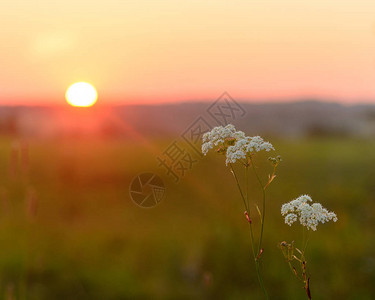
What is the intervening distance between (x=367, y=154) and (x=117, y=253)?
22.6m

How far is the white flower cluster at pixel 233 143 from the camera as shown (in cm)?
266

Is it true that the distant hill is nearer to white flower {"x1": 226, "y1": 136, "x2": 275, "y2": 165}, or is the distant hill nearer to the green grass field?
the green grass field

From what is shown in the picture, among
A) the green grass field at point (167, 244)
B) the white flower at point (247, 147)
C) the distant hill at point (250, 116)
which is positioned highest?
the distant hill at point (250, 116)

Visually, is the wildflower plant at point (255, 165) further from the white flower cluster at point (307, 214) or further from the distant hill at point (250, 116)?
the distant hill at point (250, 116)

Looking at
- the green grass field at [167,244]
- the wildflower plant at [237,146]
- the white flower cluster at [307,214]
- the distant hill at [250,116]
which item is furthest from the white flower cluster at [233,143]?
the distant hill at [250,116]

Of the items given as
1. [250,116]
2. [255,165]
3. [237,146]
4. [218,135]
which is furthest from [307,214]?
[250,116]

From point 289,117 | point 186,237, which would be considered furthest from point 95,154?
point 289,117

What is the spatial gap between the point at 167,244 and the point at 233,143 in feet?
22.9

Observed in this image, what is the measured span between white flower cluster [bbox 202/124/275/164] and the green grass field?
3.38 ft

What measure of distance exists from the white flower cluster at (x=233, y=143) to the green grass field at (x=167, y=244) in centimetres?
103

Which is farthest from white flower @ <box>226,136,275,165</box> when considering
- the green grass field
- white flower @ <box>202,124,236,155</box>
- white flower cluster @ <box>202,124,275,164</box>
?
the green grass field

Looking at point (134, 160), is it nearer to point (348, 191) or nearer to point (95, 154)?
point (95, 154)

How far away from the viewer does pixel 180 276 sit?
8234 mm

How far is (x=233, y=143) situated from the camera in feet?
9.57
